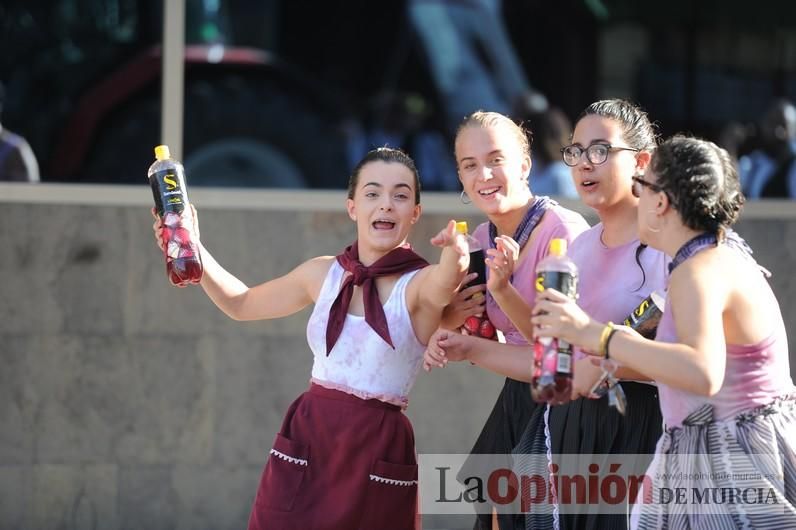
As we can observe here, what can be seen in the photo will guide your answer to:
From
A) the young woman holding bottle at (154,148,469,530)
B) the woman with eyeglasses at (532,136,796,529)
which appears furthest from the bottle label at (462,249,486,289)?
the woman with eyeglasses at (532,136,796,529)

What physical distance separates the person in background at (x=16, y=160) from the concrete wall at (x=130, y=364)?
387 millimetres

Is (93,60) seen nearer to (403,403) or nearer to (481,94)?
(481,94)

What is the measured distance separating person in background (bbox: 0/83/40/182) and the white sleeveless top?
3108mm

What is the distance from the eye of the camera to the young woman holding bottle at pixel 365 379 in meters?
3.67

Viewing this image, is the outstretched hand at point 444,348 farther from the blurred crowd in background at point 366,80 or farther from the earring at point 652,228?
the blurred crowd in background at point 366,80

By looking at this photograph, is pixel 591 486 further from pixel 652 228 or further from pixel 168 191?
pixel 168 191

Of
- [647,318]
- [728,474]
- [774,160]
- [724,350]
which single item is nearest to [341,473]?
[647,318]

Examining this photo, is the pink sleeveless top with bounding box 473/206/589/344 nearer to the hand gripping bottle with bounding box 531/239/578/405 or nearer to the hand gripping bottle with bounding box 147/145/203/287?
the hand gripping bottle with bounding box 531/239/578/405

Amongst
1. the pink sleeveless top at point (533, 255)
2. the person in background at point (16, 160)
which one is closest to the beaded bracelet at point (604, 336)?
the pink sleeveless top at point (533, 255)

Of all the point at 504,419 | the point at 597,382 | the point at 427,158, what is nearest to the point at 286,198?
the point at 427,158

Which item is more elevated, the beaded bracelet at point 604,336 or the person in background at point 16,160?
the person in background at point 16,160

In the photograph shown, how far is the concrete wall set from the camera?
233 inches

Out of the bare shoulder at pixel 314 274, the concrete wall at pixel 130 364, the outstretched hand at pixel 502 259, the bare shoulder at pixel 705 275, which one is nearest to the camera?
the bare shoulder at pixel 705 275

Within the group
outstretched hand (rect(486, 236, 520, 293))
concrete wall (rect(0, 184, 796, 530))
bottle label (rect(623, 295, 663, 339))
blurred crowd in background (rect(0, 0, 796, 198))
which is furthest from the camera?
blurred crowd in background (rect(0, 0, 796, 198))
